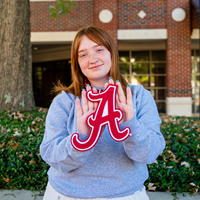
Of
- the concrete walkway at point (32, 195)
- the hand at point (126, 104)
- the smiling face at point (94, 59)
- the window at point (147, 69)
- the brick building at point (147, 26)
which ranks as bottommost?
the concrete walkway at point (32, 195)

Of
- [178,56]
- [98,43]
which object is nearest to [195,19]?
[178,56]

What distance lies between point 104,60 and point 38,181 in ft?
6.45

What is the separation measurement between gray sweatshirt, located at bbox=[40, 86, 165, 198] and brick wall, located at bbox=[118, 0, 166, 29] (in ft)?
31.1

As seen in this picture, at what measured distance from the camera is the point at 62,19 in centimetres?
1025

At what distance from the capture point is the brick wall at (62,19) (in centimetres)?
1020

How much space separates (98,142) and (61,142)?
237mm

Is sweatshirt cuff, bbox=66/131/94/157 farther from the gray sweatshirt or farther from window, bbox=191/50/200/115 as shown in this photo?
window, bbox=191/50/200/115

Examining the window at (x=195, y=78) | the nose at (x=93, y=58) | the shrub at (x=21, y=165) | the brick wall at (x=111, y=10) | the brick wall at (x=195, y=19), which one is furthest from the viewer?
the window at (x=195, y=78)

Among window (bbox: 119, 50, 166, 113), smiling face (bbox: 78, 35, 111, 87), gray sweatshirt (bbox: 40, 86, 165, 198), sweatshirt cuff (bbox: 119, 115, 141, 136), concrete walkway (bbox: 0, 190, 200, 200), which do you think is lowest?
concrete walkway (bbox: 0, 190, 200, 200)

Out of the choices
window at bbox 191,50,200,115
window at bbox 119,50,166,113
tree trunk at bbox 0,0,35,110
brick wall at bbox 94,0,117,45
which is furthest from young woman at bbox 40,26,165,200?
window at bbox 191,50,200,115

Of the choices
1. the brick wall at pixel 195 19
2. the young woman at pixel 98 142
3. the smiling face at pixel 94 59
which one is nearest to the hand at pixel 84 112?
the young woman at pixel 98 142

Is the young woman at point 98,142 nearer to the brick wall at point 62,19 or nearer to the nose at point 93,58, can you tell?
the nose at point 93,58

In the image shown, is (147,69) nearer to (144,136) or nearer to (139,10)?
(139,10)

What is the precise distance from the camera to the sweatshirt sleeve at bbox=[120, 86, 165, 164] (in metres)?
1.15
